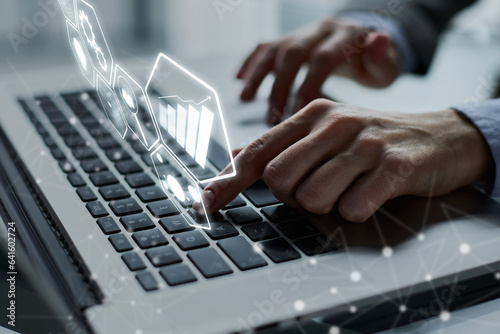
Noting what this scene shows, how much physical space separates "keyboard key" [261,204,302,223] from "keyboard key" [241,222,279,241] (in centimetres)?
1

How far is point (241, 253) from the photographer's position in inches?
17.2

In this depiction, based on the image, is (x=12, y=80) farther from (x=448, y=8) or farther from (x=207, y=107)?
(x=448, y=8)

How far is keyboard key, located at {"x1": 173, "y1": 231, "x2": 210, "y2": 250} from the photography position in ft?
1.45

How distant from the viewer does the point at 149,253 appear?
0.43m

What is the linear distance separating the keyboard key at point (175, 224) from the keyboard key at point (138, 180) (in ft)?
0.25

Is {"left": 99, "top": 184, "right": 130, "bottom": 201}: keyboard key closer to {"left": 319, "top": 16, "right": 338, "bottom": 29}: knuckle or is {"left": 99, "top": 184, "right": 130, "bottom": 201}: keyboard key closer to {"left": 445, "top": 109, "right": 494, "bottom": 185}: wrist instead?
{"left": 445, "top": 109, "right": 494, "bottom": 185}: wrist

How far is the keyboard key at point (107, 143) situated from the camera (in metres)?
0.62

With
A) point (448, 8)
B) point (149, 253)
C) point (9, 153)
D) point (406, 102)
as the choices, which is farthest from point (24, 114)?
point (448, 8)

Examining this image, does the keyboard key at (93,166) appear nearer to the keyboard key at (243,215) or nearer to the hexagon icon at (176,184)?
the hexagon icon at (176,184)

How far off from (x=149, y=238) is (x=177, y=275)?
0.18ft

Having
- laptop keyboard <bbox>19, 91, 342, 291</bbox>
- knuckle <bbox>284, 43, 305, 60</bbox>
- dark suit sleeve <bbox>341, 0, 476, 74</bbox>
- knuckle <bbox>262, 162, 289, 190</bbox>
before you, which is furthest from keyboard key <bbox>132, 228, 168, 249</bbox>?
dark suit sleeve <bbox>341, 0, 476, 74</bbox>

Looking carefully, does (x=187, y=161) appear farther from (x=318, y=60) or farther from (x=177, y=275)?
(x=318, y=60)

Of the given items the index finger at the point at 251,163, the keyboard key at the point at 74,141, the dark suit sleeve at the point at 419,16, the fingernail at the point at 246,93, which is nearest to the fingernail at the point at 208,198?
the index finger at the point at 251,163

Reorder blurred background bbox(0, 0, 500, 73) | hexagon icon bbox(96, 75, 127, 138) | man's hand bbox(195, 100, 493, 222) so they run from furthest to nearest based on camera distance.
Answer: blurred background bbox(0, 0, 500, 73), hexagon icon bbox(96, 75, 127, 138), man's hand bbox(195, 100, 493, 222)
